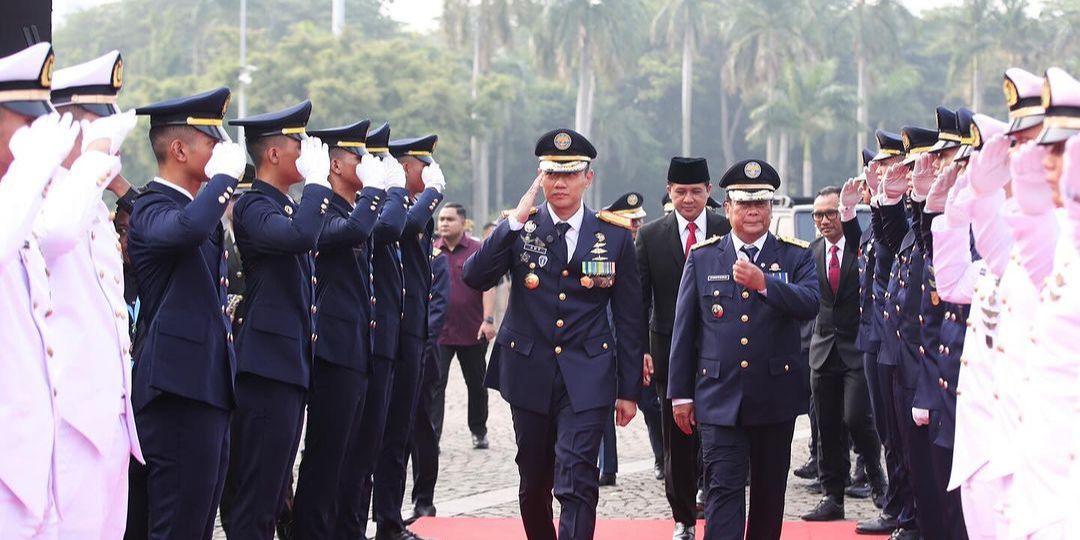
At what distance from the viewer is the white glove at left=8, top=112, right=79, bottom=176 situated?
4098 millimetres

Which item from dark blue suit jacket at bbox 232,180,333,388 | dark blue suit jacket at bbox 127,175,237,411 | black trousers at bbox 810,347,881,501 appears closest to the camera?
dark blue suit jacket at bbox 127,175,237,411

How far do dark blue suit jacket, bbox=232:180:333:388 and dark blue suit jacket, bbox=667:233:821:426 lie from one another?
2102mm

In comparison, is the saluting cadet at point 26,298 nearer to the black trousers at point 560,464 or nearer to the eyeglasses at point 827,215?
the black trousers at point 560,464

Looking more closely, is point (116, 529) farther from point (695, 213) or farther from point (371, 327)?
point (695, 213)

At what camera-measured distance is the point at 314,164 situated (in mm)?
6305

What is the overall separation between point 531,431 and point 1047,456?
11.1 feet

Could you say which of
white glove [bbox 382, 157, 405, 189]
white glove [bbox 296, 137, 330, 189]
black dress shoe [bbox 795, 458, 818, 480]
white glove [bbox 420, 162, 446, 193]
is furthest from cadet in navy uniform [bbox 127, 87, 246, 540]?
black dress shoe [bbox 795, 458, 818, 480]

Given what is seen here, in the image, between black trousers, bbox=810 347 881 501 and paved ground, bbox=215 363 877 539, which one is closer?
black trousers, bbox=810 347 881 501

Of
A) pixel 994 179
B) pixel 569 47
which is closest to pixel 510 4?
pixel 569 47

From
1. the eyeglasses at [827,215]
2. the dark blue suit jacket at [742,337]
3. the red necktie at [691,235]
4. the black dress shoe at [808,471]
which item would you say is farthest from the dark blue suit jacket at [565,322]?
the black dress shoe at [808,471]

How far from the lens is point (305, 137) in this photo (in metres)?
6.59

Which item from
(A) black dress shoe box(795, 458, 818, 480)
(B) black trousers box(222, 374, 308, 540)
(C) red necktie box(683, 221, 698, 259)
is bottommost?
(A) black dress shoe box(795, 458, 818, 480)

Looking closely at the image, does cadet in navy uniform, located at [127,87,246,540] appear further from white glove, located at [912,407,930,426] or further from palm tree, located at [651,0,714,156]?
palm tree, located at [651,0,714,156]

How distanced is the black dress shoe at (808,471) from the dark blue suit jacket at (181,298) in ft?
21.4
